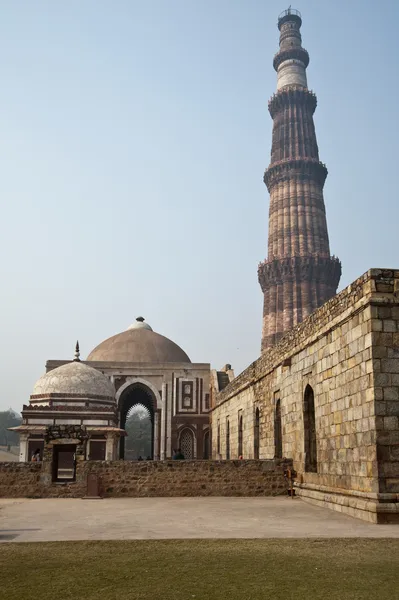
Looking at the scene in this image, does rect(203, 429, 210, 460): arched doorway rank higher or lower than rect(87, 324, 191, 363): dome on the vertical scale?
lower

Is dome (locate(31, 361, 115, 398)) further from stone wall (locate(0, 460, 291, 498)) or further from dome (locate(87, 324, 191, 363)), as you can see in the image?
stone wall (locate(0, 460, 291, 498))

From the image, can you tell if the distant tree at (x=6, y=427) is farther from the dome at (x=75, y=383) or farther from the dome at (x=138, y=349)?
the dome at (x=75, y=383)

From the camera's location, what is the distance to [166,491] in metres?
12.3

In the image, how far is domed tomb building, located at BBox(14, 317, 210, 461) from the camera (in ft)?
76.5

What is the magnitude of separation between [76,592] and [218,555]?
5.38 feet

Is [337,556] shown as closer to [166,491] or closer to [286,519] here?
[286,519]

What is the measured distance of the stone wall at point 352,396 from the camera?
26.7 feet

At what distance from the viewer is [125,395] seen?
3362 centimetres

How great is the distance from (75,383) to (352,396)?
16.7 meters

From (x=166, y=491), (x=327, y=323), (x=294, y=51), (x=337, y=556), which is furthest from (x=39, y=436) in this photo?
(x=294, y=51)

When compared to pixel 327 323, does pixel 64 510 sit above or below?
below

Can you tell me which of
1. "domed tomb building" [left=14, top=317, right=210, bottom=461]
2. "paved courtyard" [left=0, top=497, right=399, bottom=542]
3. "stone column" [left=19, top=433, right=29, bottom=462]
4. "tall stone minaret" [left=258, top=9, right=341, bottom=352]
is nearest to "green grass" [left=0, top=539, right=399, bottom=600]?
"paved courtyard" [left=0, top=497, right=399, bottom=542]

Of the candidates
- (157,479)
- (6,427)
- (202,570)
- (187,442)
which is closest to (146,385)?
(187,442)

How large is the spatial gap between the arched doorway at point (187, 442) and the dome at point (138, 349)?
4511 mm
